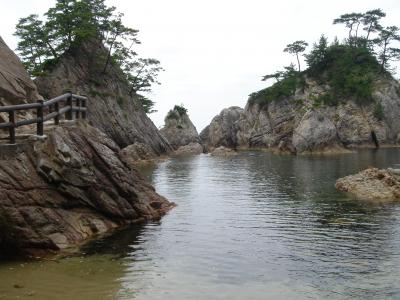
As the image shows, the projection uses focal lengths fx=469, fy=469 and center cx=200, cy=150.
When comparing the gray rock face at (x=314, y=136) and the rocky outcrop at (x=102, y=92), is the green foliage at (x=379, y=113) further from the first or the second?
the rocky outcrop at (x=102, y=92)

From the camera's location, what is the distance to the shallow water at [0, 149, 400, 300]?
10.9 metres

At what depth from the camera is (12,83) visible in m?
19.3

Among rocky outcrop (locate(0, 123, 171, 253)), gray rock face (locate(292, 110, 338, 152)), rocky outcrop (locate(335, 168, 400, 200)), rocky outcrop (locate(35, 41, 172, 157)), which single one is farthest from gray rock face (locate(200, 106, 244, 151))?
rocky outcrop (locate(0, 123, 171, 253))

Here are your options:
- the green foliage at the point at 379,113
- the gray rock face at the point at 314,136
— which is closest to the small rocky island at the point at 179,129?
the gray rock face at the point at 314,136

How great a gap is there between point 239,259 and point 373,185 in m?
15.7

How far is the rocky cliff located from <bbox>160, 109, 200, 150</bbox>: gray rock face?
855 centimetres

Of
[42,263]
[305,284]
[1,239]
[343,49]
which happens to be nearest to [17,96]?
[1,239]

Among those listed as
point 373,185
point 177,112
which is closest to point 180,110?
point 177,112

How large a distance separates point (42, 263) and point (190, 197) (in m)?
14.2

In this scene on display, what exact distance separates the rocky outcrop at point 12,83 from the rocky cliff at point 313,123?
54945mm

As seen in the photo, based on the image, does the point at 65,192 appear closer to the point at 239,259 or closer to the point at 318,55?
the point at 239,259

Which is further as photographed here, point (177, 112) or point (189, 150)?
point (177, 112)

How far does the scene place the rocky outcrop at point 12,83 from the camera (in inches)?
726

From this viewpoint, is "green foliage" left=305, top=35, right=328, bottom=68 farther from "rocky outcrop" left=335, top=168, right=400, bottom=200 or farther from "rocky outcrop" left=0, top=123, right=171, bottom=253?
"rocky outcrop" left=0, top=123, right=171, bottom=253
